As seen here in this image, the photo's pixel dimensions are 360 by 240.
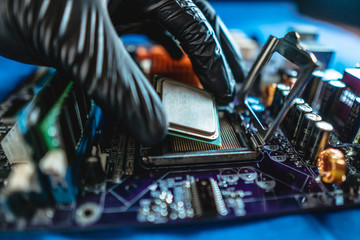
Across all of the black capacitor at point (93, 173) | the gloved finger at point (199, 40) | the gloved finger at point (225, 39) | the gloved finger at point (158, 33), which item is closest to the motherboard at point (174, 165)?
the black capacitor at point (93, 173)

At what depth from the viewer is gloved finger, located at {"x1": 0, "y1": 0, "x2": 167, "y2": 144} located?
0.78 metres

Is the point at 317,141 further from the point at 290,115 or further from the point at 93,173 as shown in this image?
the point at 93,173

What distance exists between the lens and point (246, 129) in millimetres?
1205

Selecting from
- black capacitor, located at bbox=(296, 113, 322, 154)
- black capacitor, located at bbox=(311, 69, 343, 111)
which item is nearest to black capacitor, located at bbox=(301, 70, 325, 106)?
black capacitor, located at bbox=(311, 69, 343, 111)

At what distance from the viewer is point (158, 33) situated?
1.74m

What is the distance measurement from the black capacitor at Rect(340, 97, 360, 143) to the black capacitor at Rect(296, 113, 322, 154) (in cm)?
21

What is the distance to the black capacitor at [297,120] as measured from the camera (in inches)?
43.8

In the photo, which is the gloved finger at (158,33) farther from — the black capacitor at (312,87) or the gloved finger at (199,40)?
the black capacitor at (312,87)

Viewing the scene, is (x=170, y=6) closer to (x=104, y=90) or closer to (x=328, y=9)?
(x=104, y=90)

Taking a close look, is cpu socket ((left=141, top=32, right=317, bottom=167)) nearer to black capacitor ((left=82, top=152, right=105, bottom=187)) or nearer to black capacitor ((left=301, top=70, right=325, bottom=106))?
black capacitor ((left=82, top=152, right=105, bottom=187))

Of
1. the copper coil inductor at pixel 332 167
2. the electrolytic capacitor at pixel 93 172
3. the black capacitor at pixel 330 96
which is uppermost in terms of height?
the black capacitor at pixel 330 96

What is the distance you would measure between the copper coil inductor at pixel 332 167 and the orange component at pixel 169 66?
84 centimetres

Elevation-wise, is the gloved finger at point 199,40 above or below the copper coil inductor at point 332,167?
above

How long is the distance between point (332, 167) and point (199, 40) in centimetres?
77
